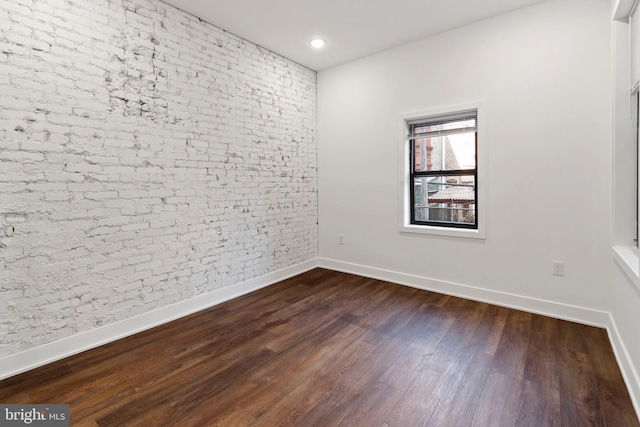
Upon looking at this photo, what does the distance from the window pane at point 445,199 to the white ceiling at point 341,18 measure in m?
1.60

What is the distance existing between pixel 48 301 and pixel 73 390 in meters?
0.69

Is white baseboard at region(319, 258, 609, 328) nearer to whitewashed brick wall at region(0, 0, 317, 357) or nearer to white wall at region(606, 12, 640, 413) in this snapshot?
white wall at region(606, 12, 640, 413)

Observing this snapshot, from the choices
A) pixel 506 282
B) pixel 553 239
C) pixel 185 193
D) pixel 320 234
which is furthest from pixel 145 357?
pixel 553 239

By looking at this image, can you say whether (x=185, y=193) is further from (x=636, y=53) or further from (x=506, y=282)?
(x=636, y=53)

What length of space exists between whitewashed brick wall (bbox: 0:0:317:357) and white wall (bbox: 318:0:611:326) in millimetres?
1429

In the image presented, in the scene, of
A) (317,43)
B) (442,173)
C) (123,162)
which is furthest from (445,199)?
(123,162)

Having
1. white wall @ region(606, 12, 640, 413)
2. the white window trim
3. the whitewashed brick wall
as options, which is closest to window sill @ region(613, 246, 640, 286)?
Answer: white wall @ region(606, 12, 640, 413)

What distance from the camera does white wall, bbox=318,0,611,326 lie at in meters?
2.59

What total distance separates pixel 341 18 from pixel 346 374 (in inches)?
124

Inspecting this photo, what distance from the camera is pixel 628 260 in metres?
2.00

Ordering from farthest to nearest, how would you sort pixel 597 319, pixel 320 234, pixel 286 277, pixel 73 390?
pixel 320 234 → pixel 286 277 → pixel 597 319 → pixel 73 390

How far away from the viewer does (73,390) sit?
1.85 m

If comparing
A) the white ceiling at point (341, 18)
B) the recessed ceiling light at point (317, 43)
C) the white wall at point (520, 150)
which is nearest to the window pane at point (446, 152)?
the white wall at point (520, 150)

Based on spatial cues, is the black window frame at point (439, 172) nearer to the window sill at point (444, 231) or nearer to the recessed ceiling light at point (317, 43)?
the window sill at point (444, 231)
